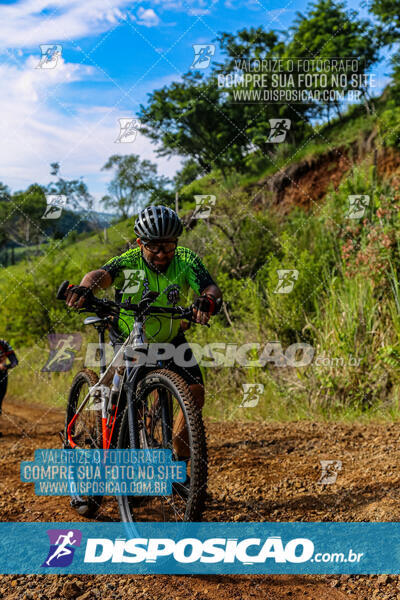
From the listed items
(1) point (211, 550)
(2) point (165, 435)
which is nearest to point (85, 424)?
(2) point (165, 435)

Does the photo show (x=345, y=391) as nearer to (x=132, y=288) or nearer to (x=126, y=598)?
(x=132, y=288)

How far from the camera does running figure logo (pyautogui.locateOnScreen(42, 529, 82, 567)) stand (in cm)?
347

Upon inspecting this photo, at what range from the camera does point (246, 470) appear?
5113 millimetres

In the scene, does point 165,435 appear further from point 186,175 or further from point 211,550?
point 186,175

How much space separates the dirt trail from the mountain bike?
0.42 meters

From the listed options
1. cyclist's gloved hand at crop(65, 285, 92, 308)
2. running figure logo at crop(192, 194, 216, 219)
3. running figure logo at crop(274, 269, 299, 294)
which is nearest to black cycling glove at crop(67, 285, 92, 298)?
cyclist's gloved hand at crop(65, 285, 92, 308)

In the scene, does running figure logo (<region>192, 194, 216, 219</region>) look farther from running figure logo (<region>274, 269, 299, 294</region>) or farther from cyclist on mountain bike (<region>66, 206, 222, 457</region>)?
cyclist on mountain bike (<region>66, 206, 222, 457</region>)

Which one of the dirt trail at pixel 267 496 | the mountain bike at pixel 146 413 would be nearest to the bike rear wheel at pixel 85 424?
the mountain bike at pixel 146 413

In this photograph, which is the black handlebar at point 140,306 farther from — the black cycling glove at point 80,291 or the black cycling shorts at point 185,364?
the black cycling shorts at point 185,364

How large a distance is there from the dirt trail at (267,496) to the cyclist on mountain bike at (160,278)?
3.70 ft

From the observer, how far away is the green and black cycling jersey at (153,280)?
13.2ft

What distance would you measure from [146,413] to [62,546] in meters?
1.06

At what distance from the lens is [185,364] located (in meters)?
3.95

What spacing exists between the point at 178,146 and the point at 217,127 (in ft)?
14.4
